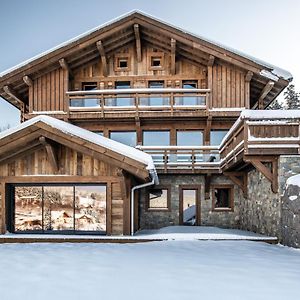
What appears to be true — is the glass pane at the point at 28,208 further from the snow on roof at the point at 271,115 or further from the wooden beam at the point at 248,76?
the wooden beam at the point at 248,76

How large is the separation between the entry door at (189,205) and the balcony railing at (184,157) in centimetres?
114

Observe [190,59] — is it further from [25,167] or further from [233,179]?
[25,167]

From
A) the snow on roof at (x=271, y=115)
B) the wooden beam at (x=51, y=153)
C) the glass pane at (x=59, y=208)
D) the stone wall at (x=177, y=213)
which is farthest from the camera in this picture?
the stone wall at (x=177, y=213)

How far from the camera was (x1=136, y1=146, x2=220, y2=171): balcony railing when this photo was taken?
601 inches

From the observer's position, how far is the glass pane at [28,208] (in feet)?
40.0

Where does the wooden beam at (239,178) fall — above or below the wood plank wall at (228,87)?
below

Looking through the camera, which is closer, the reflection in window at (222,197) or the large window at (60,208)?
the large window at (60,208)

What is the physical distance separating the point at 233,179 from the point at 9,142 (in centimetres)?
844

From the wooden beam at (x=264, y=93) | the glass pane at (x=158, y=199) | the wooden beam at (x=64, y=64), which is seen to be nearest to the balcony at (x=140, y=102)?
the wooden beam at (x=64, y=64)

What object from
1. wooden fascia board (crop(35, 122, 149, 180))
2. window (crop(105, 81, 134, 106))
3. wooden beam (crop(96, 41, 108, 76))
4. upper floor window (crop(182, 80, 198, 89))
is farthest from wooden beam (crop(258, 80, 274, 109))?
wooden fascia board (crop(35, 122, 149, 180))

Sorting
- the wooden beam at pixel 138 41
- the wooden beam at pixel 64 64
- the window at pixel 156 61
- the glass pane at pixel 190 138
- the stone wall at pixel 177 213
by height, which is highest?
the wooden beam at pixel 138 41

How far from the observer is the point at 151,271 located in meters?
6.96

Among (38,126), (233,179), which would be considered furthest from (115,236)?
(233,179)

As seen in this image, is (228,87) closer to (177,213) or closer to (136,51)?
(136,51)
